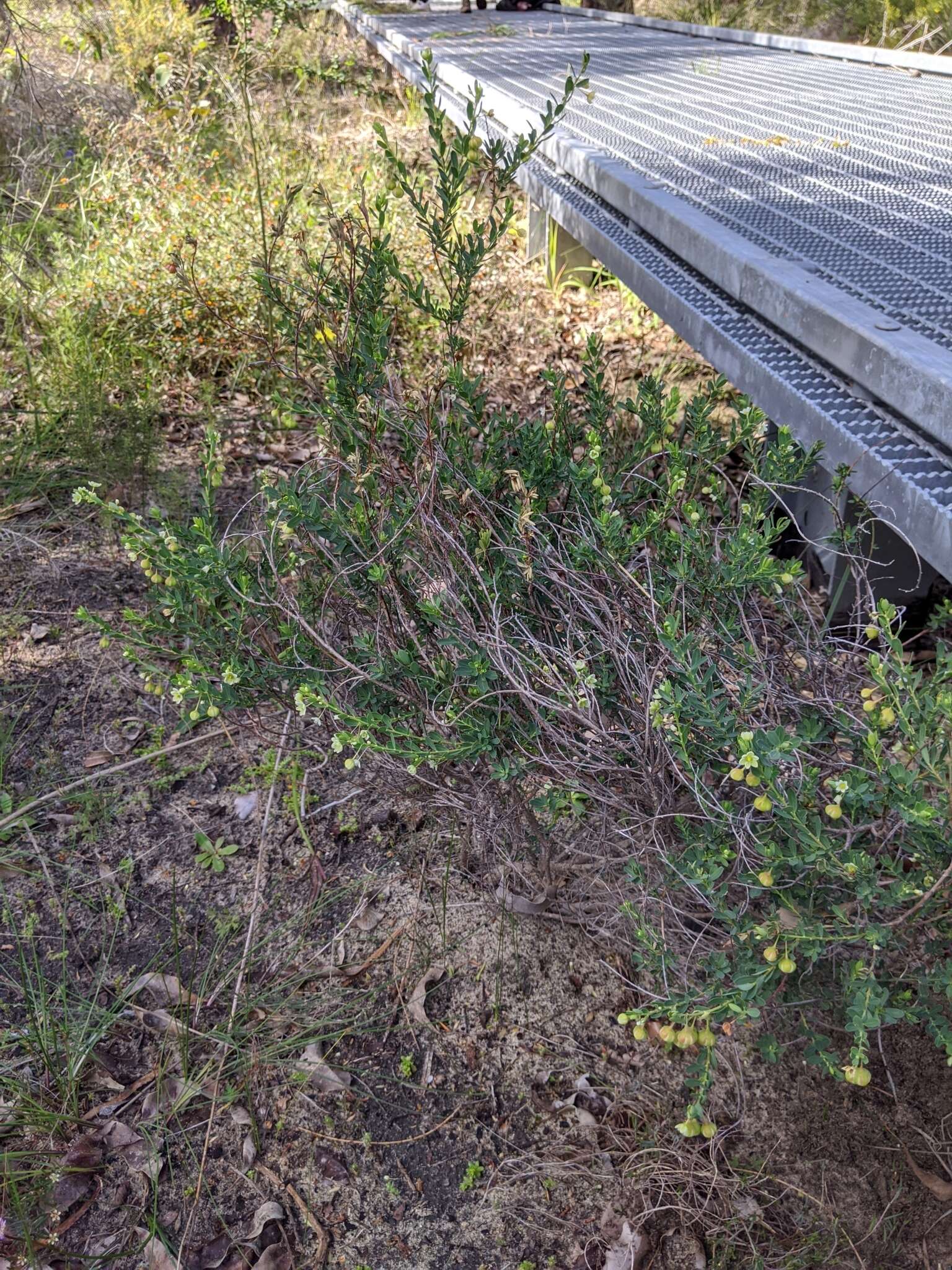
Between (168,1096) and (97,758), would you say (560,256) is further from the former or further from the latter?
(168,1096)

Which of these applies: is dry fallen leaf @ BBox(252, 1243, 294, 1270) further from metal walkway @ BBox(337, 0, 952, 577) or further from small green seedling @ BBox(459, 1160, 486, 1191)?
metal walkway @ BBox(337, 0, 952, 577)

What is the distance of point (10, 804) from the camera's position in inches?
106

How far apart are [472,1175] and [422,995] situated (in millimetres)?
401

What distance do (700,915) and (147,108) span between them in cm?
662

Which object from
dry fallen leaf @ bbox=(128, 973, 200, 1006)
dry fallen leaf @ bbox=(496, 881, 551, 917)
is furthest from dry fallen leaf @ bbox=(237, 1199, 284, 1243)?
dry fallen leaf @ bbox=(496, 881, 551, 917)

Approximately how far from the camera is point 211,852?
2.63 metres

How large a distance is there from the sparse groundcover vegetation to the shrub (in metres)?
0.01

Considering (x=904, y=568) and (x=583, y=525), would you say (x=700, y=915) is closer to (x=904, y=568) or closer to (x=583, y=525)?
(x=583, y=525)

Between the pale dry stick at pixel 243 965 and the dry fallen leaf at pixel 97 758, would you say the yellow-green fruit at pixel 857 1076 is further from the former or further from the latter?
the dry fallen leaf at pixel 97 758

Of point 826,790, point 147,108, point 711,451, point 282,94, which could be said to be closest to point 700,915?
point 826,790

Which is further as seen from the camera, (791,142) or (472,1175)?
(791,142)

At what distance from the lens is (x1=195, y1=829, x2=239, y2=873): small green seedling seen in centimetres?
260

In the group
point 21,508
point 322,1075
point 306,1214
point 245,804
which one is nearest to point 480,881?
point 322,1075

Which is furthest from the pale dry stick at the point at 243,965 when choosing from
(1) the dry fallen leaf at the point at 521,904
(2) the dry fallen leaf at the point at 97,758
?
(1) the dry fallen leaf at the point at 521,904
